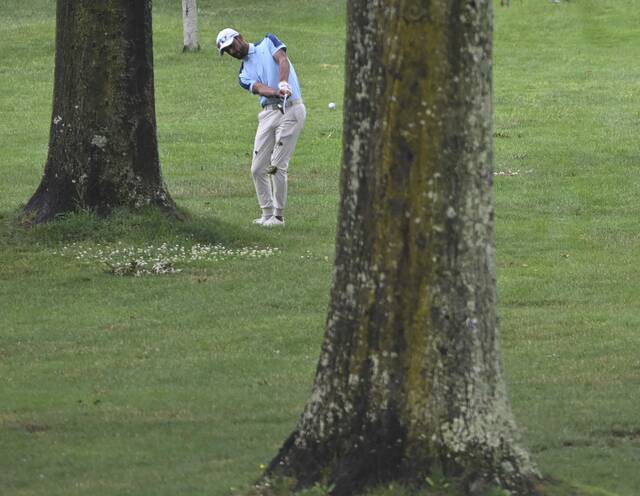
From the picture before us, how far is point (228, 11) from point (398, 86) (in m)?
39.0

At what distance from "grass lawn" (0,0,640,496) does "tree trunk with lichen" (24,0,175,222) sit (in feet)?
1.05

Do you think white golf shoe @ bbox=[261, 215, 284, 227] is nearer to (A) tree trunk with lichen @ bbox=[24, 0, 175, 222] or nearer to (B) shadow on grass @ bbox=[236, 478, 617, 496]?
(A) tree trunk with lichen @ bbox=[24, 0, 175, 222]

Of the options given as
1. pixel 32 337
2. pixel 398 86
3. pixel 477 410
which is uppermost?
pixel 398 86

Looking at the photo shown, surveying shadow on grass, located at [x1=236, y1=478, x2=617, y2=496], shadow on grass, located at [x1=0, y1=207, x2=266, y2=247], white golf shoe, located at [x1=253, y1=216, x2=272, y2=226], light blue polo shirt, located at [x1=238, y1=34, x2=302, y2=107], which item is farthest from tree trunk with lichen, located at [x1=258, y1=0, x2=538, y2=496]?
white golf shoe, located at [x1=253, y1=216, x2=272, y2=226]

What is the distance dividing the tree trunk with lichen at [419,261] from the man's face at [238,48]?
8.09 metres

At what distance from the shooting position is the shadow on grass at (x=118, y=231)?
14039 millimetres

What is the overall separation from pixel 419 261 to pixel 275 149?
9.02m

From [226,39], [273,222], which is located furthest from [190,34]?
[226,39]

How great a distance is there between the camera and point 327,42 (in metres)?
36.9

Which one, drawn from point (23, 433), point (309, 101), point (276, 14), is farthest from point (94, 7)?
point (276, 14)

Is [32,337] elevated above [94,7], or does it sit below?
below

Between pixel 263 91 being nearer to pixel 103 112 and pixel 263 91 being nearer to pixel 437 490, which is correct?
pixel 103 112

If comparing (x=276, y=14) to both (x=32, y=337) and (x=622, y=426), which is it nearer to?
(x=32, y=337)

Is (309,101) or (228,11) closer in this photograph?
(309,101)
